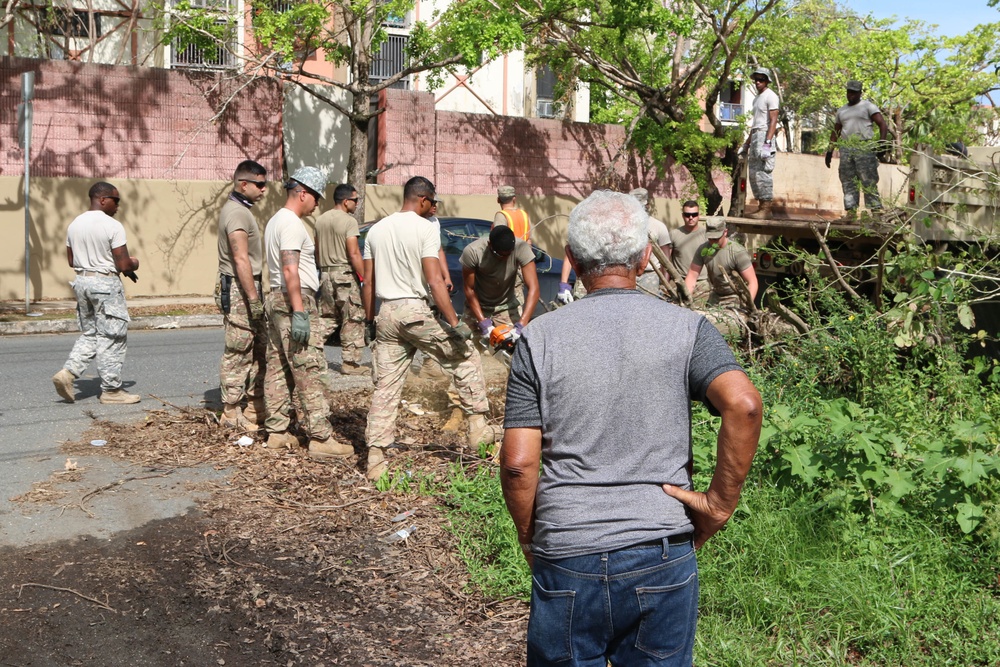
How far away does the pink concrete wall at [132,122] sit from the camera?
15578 mm

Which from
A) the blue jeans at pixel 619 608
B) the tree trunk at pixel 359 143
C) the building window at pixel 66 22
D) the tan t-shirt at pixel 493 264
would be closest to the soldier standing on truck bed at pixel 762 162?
the tan t-shirt at pixel 493 264

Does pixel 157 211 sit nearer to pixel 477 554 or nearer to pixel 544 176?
pixel 544 176

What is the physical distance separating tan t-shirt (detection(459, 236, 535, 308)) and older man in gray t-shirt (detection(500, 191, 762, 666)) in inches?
215

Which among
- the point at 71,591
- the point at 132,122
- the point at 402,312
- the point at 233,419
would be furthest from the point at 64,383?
the point at 132,122

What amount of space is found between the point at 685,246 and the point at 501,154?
1067 cm

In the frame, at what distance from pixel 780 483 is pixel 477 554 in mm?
1586

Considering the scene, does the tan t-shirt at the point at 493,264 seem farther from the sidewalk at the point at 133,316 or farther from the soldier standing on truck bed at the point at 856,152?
the sidewalk at the point at 133,316

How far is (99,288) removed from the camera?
8797 mm

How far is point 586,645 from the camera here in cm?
286

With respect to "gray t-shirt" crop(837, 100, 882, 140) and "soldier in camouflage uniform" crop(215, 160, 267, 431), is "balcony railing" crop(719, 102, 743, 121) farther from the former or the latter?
"soldier in camouflage uniform" crop(215, 160, 267, 431)

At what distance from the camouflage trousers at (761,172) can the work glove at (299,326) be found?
6.20 m

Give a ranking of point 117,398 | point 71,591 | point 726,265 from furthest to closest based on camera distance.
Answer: point 726,265
point 117,398
point 71,591

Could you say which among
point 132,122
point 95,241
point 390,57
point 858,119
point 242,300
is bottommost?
point 242,300

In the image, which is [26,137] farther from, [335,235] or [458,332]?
[458,332]
